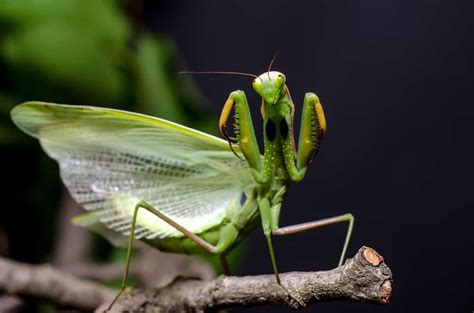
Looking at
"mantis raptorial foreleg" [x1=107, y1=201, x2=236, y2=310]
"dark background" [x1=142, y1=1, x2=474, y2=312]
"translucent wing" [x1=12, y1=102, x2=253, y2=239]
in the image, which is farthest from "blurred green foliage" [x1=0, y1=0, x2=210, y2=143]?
"mantis raptorial foreleg" [x1=107, y1=201, x2=236, y2=310]

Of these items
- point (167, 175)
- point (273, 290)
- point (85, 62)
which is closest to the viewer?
point (273, 290)

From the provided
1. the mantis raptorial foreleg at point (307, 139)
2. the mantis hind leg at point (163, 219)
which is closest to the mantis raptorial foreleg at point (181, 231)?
the mantis hind leg at point (163, 219)

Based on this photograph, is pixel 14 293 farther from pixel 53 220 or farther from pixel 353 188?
pixel 353 188

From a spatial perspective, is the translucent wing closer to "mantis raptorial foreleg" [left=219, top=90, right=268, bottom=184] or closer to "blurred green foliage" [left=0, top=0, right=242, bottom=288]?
"mantis raptorial foreleg" [left=219, top=90, right=268, bottom=184]

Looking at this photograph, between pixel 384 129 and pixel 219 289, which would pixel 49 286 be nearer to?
pixel 219 289

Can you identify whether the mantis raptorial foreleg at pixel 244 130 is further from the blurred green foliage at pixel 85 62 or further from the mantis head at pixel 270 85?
the blurred green foliage at pixel 85 62

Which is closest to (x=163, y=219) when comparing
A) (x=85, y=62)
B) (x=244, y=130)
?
(x=244, y=130)
